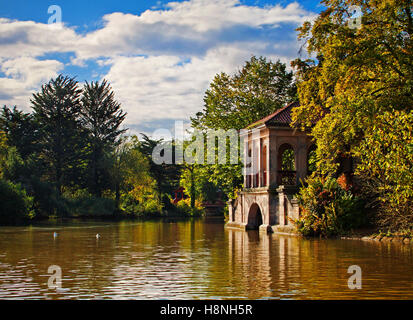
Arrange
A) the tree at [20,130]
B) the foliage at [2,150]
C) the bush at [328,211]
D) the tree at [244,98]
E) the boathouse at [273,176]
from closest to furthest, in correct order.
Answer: the bush at [328,211] → the boathouse at [273,176] → the tree at [244,98] → the foliage at [2,150] → the tree at [20,130]

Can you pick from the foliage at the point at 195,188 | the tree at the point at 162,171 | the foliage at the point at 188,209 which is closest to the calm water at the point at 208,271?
the foliage at the point at 195,188

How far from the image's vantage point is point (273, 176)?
1245 inches

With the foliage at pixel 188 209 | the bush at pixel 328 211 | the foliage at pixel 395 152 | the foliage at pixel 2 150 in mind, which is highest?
the foliage at pixel 2 150

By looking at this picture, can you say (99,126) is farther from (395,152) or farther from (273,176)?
(395,152)

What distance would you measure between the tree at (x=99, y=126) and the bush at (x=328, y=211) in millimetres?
47238

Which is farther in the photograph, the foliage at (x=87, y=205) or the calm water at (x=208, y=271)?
the foliage at (x=87, y=205)

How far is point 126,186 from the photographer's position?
231 ft

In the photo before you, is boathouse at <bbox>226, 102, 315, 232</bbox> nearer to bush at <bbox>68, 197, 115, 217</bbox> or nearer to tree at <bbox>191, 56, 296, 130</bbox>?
tree at <bbox>191, 56, 296, 130</bbox>

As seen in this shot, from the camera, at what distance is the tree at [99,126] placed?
233 ft

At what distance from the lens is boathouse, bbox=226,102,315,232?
2945 centimetres

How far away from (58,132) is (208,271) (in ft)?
192

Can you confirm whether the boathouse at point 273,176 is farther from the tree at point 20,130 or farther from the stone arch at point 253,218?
the tree at point 20,130
